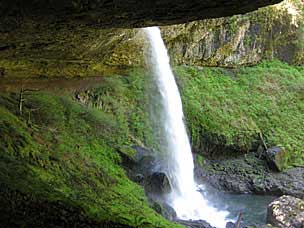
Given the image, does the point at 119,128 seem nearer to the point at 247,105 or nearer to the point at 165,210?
the point at 165,210

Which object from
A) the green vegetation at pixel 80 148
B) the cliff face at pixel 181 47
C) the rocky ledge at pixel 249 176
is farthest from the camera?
the rocky ledge at pixel 249 176

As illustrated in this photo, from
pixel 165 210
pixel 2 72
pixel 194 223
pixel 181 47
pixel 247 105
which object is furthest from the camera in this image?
pixel 247 105

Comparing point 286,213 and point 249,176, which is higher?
point 249,176

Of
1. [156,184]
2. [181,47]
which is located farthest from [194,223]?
[181,47]

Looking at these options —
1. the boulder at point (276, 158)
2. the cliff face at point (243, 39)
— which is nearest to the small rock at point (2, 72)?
the cliff face at point (243, 39)

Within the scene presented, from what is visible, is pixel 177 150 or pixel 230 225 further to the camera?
pixel 177 150

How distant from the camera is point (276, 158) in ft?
37.6

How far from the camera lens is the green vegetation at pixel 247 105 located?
12.1 meters

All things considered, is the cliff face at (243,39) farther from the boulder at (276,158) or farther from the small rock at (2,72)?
the small rock at (2,72)

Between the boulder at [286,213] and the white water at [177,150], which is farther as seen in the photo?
the white water at [177,150]

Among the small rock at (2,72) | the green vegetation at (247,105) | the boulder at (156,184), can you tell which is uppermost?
the green vegetation at (247,105)

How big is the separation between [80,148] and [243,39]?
8.05 m

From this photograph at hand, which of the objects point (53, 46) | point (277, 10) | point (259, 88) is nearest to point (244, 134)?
point (259, 88)

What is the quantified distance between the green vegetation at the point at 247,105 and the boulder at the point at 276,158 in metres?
0.33
